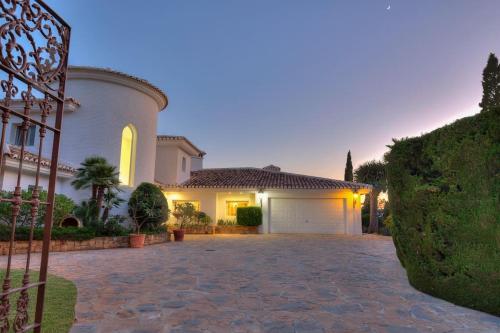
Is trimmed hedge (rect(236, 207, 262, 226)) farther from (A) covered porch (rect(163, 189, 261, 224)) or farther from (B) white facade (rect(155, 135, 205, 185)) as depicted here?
(B) white facade (rect(155, 135, 205, 185))

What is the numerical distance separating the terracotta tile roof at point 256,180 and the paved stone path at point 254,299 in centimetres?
1248

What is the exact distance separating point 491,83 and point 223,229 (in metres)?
21.0

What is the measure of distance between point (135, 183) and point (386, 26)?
13857mm

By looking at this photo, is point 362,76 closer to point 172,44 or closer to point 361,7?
point 361,7

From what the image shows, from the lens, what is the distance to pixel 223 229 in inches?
834

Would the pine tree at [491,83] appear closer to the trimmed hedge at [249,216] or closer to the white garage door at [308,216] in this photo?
the white garage door at [308,216]

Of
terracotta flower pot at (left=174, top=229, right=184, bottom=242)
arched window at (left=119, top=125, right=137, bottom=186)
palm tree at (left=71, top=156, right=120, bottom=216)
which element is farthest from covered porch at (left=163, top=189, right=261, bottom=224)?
palm tree at (left=71, top=156, right=120, bottom=216)

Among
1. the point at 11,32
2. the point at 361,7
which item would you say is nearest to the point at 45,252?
the point at 11,32

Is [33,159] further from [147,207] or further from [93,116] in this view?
[147,207]

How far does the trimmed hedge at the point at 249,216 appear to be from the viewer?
2088 cm

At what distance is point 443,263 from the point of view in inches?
209

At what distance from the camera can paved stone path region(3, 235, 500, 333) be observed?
13.2ft

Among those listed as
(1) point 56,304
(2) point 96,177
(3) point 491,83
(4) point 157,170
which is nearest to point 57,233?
(2) point 96,177

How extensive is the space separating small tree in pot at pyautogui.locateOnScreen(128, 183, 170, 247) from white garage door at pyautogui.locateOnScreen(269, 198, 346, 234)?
8849 millimetres
